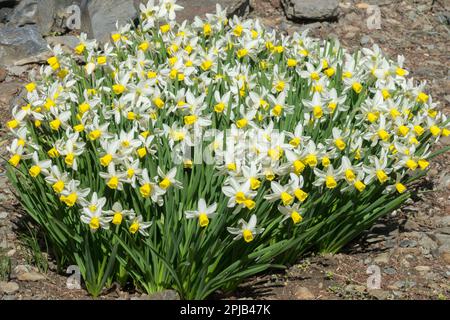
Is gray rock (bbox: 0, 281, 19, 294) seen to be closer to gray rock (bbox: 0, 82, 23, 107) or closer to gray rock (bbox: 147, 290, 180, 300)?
gray rock (bbox: 147, 290, 180, 300)

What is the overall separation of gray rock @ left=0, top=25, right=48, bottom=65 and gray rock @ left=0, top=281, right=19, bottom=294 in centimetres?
244

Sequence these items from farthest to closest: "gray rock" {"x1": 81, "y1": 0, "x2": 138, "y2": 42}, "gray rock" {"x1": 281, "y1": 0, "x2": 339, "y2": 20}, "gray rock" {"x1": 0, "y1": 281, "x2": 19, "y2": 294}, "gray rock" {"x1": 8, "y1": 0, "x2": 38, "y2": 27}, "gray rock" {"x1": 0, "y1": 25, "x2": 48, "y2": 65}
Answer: "gray rock" {"x1": 281, "y1": 0, "x2": 339, "y2": 20} → "gray rock" {"x1": 8, "y1": 0, "x2": 38, "y2": 27} → "gray rock" {"x1": 81, "y1": 0, "x2": 138, "y2": 42} → "gray rock" {"x1": 0, "y1": 25, "x2": 48, "y2": 65} → "gray rock" {"x1": 0, "y1": 281, "x2": 19, "y2": 294}

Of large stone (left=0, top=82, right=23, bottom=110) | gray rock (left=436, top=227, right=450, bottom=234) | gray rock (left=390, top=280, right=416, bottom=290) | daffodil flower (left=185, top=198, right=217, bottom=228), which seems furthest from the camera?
large stone (left=0, top=82, right=23, bottom=110)

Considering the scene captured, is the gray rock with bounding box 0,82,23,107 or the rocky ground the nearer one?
the rocky ground

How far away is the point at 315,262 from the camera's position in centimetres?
348

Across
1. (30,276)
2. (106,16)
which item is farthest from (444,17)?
(30,276)

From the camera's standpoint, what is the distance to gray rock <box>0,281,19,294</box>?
3.22 meters

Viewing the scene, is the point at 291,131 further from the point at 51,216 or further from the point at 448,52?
the point at 448,52

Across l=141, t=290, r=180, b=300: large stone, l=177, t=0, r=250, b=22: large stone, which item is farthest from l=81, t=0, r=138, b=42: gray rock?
l=141, t=290, r=180, b=300: large stone

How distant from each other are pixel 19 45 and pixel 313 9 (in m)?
2.34

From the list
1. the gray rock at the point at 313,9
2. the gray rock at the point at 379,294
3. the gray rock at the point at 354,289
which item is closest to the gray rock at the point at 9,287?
the gray rock at the point at 354,289

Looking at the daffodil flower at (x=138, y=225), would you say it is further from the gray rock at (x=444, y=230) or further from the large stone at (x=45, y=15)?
the large stone at (x=45, y=15)

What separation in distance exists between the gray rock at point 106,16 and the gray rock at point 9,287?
258 cm

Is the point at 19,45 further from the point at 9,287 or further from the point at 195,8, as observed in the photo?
the point at 9,287
